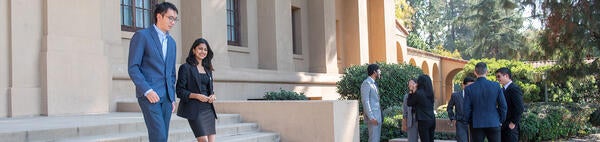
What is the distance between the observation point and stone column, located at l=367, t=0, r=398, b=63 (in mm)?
21609

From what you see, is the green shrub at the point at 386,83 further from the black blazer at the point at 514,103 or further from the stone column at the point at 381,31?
the black blazer at the point at 514,103

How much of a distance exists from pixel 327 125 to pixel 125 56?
219 inches

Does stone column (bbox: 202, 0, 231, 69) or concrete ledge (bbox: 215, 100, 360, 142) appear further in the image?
stone column (bbox: 202, 0, 231, 69)

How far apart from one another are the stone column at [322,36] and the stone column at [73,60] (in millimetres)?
9084

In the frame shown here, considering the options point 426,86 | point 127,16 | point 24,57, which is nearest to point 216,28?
point 127,16

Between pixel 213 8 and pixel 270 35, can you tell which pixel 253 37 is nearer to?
pixel 270 35

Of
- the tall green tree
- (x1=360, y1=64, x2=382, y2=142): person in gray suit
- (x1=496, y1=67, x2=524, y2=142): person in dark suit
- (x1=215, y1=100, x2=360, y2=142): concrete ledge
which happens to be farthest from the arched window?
the tall green tree

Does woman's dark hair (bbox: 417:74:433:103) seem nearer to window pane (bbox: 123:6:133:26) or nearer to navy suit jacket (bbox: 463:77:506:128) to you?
navy suit jacket (bbox: 463:77:506:128)

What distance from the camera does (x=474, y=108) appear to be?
736cm

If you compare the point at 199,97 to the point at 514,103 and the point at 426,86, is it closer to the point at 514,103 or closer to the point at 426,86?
the point at 426,86

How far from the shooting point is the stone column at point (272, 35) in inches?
630

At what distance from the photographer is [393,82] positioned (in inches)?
599

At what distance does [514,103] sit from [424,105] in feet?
3.77

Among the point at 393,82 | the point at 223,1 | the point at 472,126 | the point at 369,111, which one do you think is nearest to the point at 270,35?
the point at 223,1
